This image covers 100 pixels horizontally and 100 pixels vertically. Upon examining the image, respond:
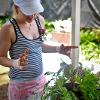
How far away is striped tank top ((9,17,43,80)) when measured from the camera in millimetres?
2574

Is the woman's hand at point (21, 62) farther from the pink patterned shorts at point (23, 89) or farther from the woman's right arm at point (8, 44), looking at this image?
the pink patterned shorts at point (23, 89)

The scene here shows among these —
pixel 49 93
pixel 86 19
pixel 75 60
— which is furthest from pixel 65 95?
pixel 86 19

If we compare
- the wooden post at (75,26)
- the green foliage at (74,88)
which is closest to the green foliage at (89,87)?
the green foliage at (74,88)

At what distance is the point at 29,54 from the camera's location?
2.62m

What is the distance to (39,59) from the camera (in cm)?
271

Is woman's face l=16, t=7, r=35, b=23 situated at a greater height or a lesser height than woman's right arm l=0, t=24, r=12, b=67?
greater

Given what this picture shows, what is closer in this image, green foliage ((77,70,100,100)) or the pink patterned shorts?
green foliage ((77,70,100,100))

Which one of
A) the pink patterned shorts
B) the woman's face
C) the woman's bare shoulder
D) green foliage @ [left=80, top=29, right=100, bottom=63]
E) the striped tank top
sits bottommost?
green foliage @ [left=80, top=29, right=100, bottom=63]

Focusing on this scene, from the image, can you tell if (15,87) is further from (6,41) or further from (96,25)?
(96,25)

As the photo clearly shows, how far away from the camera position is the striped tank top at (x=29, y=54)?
2.57 meters

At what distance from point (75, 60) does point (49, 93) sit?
4.24ft

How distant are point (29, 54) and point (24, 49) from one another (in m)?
0.06

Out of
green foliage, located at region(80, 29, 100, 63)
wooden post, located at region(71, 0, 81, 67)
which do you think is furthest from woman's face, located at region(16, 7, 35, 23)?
green foliage, located at region(80, 29, 100, 63)

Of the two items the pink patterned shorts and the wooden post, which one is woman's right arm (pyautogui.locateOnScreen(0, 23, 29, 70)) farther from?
the wooden post
